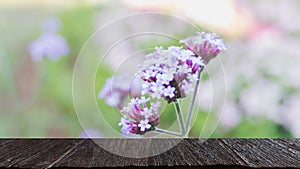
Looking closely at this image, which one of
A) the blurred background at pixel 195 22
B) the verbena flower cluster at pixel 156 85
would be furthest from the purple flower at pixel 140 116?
the blurred background at pixel 195 22

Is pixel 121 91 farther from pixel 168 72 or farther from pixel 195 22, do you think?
pixel 195 22

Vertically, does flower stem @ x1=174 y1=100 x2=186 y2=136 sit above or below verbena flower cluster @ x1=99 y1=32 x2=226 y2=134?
below

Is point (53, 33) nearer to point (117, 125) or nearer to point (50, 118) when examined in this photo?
point (50, 118)

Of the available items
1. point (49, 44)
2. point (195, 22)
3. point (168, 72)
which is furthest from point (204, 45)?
point (49, 44)

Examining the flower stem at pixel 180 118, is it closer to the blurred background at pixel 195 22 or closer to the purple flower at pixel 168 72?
the purple flower at pixel 168 72

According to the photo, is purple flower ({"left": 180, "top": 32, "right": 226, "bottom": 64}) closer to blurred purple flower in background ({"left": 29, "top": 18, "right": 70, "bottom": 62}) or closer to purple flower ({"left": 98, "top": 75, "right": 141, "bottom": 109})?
purple flower ({"left": 98, "top": 75, "right": 141, "bottom": 109})

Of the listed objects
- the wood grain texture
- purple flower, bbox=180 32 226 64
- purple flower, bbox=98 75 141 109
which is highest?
purple flower, bbox=180 32 226 64

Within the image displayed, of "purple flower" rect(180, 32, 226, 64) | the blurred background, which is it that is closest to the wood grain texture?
"purple flower" rect(180, 32, 226, 64)

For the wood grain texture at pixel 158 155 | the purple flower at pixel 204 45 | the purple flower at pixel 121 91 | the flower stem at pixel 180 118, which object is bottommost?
the wood grain texture at pixel 158 155
